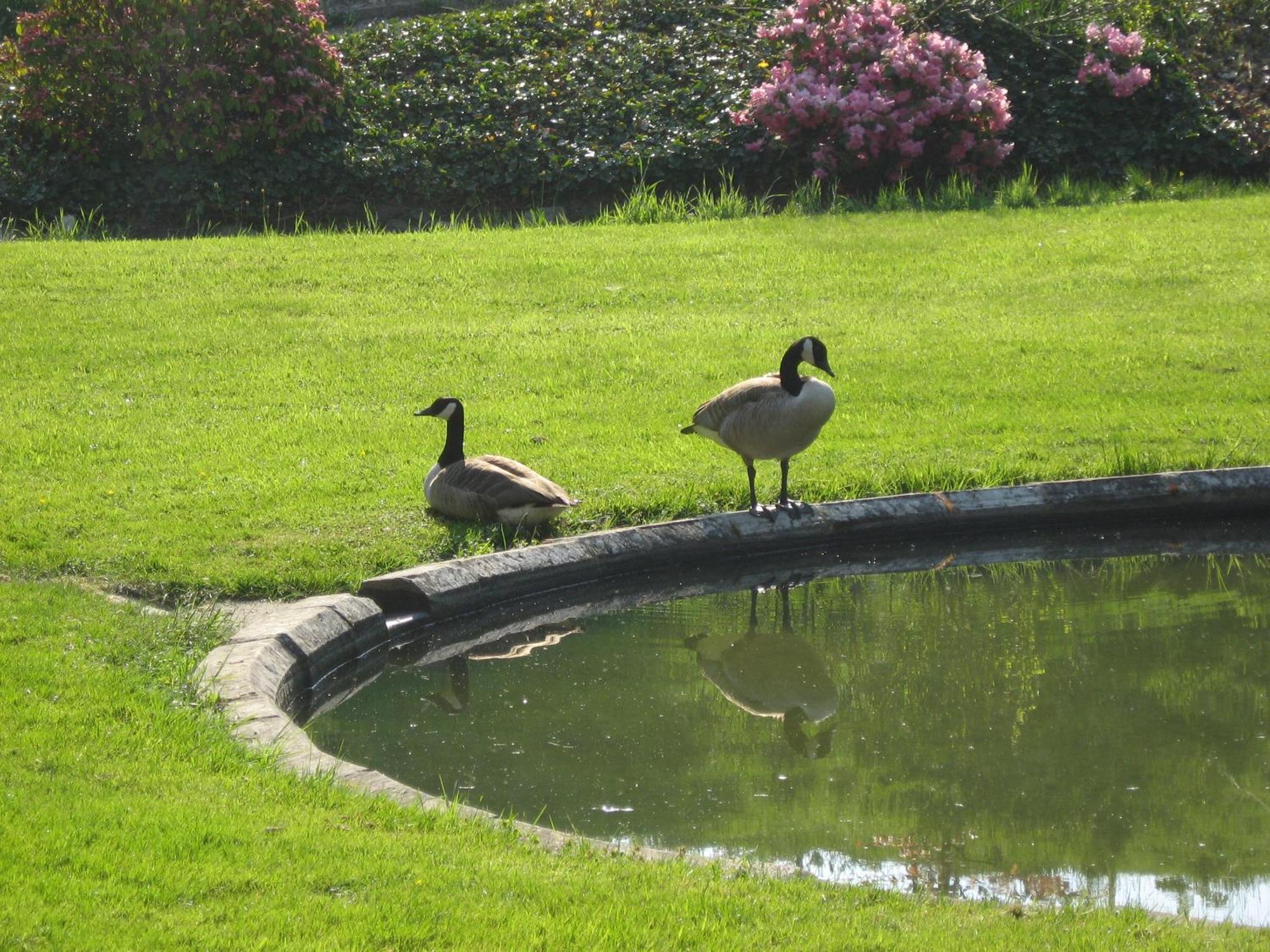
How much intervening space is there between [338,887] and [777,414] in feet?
15.0

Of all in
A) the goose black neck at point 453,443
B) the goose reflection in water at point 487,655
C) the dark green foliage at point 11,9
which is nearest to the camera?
the goose reflection in water at point 487,655

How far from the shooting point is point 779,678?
7.32 meters

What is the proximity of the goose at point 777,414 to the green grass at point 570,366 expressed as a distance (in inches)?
17.3

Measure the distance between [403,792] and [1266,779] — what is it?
10.7 ft

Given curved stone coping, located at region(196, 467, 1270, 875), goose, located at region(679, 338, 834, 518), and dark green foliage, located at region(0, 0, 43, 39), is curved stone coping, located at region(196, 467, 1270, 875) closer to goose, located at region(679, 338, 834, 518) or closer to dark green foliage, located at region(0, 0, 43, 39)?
goose, located at region(679, 338, 834, 518)

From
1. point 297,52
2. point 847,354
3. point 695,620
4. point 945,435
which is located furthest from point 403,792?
point 297,52

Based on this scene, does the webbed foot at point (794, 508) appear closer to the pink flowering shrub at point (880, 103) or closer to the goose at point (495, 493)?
the goose at point (495, 493)

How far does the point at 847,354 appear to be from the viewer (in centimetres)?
1184

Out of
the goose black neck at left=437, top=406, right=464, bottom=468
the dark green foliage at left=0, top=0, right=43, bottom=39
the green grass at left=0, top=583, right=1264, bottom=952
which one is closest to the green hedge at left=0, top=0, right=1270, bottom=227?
the dark green foliage at left=0, top=0, right=43, bottom=39

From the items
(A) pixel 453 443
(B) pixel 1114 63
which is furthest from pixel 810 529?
(B) pixel 1114 63

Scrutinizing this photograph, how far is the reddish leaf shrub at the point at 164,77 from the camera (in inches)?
650

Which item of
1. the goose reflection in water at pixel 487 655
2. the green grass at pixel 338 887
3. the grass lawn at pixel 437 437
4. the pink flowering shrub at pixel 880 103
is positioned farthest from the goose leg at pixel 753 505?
the pink flowering shrub at pixel 880 103

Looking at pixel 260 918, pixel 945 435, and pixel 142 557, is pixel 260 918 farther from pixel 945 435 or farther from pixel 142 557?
pixel 945 435

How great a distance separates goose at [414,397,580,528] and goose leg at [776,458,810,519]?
3.88ft
